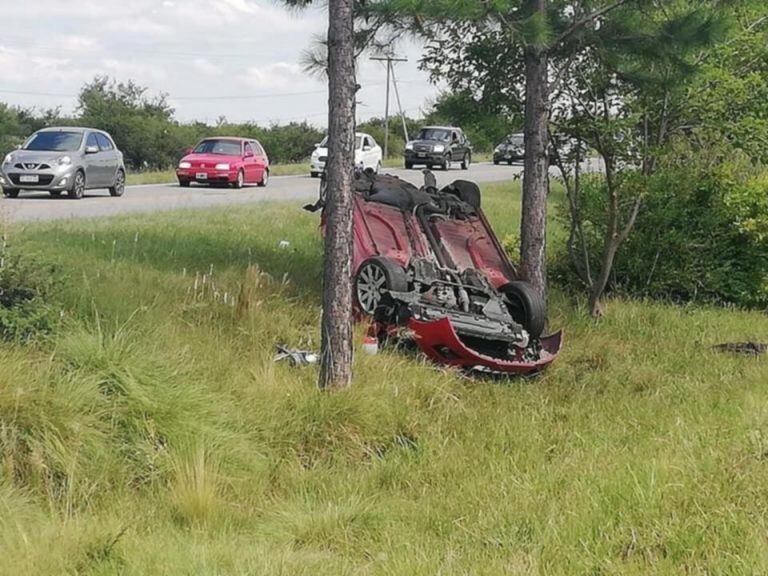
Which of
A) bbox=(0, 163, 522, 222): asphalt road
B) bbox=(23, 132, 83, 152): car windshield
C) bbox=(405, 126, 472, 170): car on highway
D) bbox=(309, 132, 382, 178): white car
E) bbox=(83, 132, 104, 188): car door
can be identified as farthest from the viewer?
bbox=(405, 126, 472, 170): car on highway

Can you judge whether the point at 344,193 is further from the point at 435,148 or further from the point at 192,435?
the point at 435,148

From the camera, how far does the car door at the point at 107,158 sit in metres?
20.7

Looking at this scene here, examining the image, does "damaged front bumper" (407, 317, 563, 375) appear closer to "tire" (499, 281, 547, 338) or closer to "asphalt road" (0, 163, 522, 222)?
"tire" (499, 281, 547, 338)

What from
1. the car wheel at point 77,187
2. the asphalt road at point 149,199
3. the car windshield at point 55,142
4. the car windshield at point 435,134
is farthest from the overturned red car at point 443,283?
the car windshield at point 435,134

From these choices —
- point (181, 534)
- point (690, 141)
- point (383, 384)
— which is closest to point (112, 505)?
point (181, 534)

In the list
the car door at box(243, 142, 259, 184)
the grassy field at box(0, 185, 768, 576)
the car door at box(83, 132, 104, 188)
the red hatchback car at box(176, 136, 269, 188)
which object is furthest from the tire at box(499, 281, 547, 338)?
the car door at box(243, 142, 259, 184)

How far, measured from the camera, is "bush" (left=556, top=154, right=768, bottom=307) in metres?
11.1

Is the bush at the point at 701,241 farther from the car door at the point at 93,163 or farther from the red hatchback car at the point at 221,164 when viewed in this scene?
the red hatchback car at the point at 221,164

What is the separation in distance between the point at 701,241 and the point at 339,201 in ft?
22.2

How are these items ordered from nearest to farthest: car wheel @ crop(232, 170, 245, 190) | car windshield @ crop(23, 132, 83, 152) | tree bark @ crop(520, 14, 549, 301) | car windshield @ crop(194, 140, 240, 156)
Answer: tree bark @ crop(520, 14, 549, 301), car windshield @ crop(23, 132, 83, 152), car wheel @ crop(232, 170, 245, 190), car windshield @ crop(194, 140, 240, 156)

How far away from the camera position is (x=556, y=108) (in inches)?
382

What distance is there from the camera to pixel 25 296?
243 inches

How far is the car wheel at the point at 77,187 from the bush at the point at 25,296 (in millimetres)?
13811

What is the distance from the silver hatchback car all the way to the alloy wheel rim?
42.5 feet
